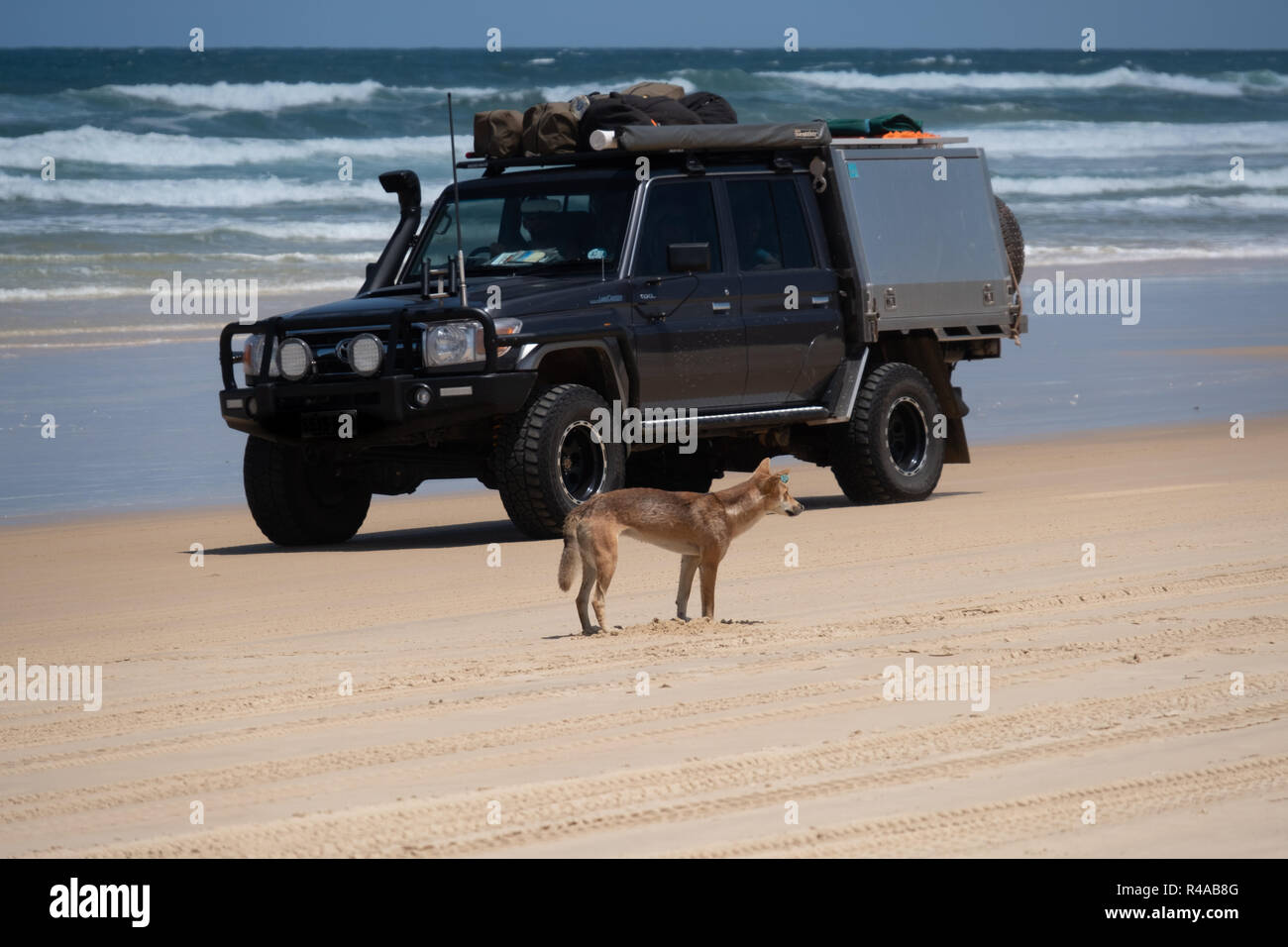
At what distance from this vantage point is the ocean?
718 inches

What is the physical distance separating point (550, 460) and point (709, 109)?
3.08 m

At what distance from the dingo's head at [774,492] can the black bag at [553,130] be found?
422 cm

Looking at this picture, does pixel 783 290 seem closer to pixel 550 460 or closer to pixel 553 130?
pixel 553 130

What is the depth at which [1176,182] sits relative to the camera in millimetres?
48062

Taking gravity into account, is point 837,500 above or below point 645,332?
below

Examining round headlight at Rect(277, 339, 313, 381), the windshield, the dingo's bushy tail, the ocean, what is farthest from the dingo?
the ocean

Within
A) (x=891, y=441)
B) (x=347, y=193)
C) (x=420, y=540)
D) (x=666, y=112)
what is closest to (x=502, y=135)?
(x=666, y=112)

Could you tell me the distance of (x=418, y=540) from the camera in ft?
41.6

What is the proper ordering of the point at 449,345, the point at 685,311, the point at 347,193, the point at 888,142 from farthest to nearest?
1. the point at 347,193
2. the point at 888,142
3. the point at 685,311
4. the point at 449,345

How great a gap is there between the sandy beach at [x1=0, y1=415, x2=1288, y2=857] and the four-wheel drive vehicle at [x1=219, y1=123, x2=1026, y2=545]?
620 mm

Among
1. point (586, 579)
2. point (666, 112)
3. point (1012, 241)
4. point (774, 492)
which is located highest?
point (666, 112)

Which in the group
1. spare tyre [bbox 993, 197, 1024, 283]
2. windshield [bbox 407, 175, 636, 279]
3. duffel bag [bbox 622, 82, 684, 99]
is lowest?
spare tyre [bbox 993, 197, 1024, 283]

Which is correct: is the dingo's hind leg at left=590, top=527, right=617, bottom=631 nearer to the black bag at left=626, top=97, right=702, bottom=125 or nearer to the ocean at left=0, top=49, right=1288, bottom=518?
the black bag at left=626, top=97, right=702, bottom=125

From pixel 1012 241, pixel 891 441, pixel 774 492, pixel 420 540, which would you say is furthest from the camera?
pixel 1012 241
